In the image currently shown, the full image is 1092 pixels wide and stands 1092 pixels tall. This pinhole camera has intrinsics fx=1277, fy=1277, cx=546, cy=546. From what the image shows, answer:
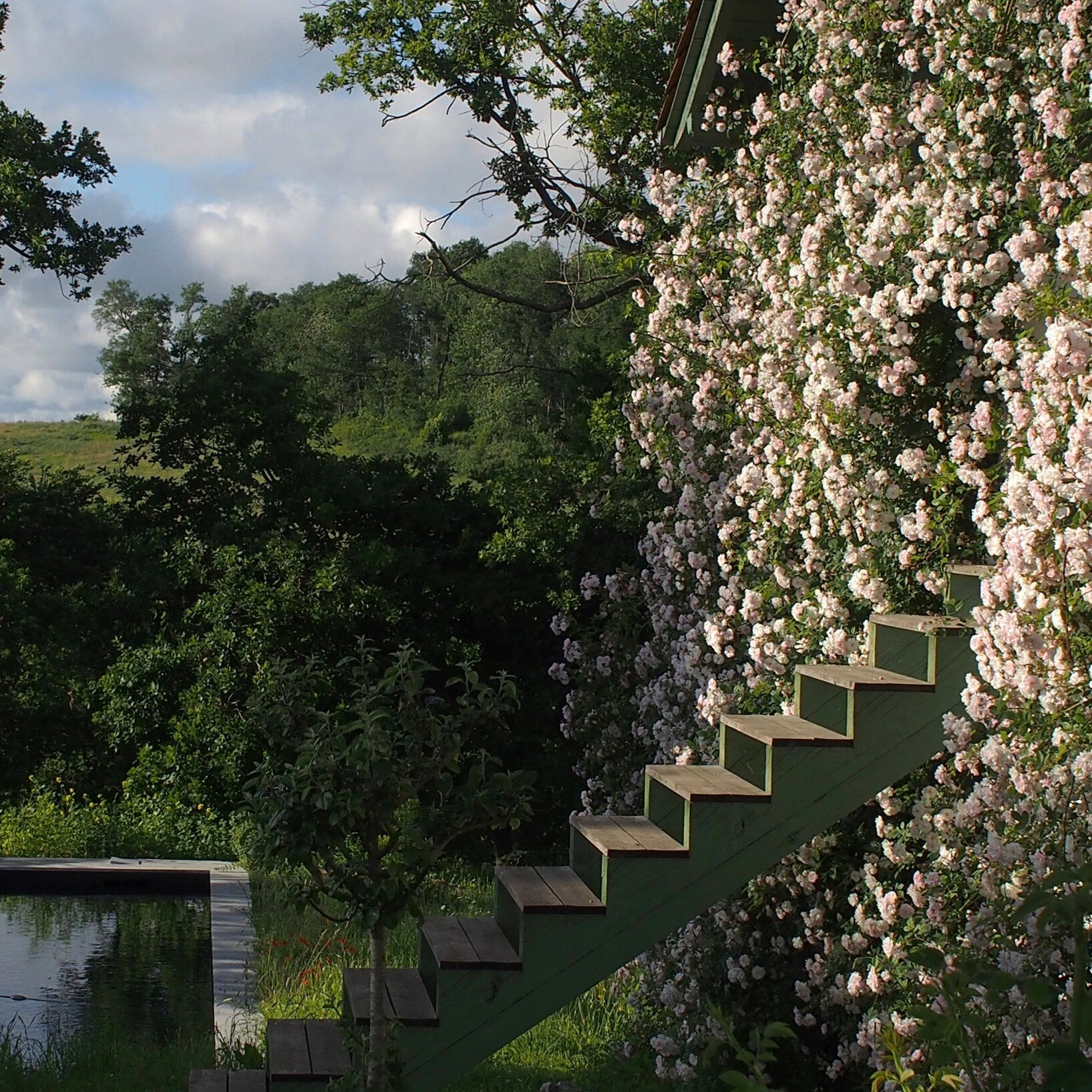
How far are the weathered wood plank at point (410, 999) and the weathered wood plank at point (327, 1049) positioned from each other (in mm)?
201

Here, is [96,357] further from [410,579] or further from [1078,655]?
[1078,655]

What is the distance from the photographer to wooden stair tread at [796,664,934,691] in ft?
14.4

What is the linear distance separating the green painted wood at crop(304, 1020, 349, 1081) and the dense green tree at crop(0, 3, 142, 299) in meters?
9.19

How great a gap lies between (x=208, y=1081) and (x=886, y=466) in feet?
10.8

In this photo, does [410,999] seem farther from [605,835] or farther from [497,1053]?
[497,1053]

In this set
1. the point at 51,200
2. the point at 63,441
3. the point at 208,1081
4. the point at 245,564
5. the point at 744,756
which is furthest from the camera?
the point at 63,441

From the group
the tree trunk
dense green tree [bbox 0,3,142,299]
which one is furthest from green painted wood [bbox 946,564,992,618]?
dense green tree [bbox 0,3,142,299]

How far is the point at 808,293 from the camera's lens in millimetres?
5312

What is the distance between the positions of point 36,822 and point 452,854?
318 cm

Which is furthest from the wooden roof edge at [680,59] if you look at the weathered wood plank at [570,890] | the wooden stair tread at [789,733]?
the weathered wood plank at [570,890]

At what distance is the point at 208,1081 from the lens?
4.31m

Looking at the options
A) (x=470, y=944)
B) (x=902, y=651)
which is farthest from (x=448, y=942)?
(x=902, y=651)

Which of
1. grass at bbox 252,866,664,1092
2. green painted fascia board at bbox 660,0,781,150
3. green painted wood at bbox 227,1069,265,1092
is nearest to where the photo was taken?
green painted wood at bbox 227,1069,265,1092

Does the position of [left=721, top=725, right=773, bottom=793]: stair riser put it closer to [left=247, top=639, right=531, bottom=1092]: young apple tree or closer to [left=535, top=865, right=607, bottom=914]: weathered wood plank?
[left=535, top=865, right=607, bottom=914]: weathered wood plank
